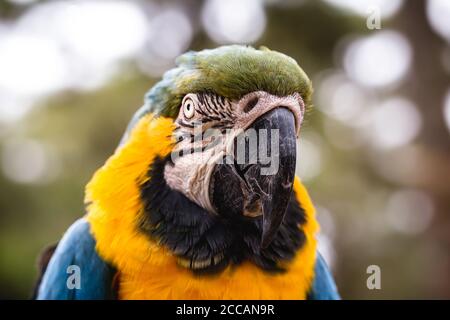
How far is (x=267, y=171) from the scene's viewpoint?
64.1 inches

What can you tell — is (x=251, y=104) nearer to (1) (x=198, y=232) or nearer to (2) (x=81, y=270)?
(1) (x=198, y=232)

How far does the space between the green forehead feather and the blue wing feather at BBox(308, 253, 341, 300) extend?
0.81 m

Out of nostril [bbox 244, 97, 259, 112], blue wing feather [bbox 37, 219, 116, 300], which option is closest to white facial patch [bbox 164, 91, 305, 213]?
nostril [bbox 244, 97, 259, 112]

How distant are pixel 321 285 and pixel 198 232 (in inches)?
28.0

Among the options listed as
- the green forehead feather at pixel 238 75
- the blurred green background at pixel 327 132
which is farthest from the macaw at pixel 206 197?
the blurred green background at pixel 327 132

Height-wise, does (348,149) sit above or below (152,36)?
below

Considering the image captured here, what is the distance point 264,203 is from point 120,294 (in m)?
0.72

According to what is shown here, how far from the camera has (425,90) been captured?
546cm

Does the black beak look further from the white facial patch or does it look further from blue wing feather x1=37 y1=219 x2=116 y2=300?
blue wing feather x1=37 y1=219 x2=116 y2=300

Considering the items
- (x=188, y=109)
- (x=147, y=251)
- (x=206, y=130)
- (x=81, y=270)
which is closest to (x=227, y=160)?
(x=206, y=130)

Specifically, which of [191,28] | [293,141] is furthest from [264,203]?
[191,28]

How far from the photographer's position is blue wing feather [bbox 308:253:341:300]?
84.0 inches

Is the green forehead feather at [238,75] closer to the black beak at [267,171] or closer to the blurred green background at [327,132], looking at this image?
the black beak at [267,171]
